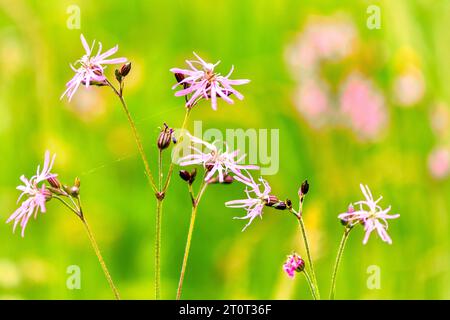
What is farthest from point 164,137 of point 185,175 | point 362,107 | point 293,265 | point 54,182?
point 362,107

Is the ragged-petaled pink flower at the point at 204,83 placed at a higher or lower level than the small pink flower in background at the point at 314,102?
lower

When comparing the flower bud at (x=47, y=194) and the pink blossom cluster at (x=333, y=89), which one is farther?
the pink blossom cluster at (x=333, y=89)

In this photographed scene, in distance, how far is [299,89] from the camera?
8.03 feet

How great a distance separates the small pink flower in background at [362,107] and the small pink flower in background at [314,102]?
0.18 ft

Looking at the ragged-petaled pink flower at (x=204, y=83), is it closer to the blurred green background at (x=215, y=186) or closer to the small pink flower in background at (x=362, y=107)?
the blurred green background at (x=215, y=186)

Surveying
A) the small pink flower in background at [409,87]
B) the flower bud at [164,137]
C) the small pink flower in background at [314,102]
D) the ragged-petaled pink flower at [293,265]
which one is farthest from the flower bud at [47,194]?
the small pink flower in background at [409,87]

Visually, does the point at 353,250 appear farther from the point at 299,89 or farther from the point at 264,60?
the point at 264,60

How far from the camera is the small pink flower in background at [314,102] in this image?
2.33m

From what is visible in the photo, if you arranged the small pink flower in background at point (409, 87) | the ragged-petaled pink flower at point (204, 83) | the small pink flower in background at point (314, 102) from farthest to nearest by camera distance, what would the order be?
the small pink flower in background at point (409, 87) → the small pink flower in background at point (314, 102) → the ragged-petaled pink flower at point (204, 83)

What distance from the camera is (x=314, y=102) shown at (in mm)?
2359

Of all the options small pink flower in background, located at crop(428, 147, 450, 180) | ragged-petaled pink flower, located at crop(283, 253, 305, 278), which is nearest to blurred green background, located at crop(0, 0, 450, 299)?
small pink flower in background, located at crop(428, 147, 450, 180)

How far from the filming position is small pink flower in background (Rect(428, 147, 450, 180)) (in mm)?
2355
